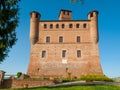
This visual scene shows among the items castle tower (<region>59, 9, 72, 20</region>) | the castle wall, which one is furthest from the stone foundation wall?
castle tower (<region>59, 9, 72, 20</region>)

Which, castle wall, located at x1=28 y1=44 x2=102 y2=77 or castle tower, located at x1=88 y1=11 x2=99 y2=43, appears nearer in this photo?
castle wall, located at x1=28 y1=44 x2=102 y2=77

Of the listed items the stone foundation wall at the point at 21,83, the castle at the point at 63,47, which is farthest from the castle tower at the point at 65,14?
the stone foundation wall at the point at 21,83

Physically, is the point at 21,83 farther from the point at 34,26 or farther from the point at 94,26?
the point at 94,26

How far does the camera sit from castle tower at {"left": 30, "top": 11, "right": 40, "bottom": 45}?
46372 mm

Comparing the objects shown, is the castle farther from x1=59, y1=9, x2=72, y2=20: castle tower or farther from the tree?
the tree

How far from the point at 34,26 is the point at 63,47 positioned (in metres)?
7.81

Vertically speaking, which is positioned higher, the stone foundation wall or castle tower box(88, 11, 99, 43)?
castle tower box(88, 11, 99, 43)

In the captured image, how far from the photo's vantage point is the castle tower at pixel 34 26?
46372 mm

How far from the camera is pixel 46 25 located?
156 feet

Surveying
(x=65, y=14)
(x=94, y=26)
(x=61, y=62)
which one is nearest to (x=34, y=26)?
(x=65, y=14)

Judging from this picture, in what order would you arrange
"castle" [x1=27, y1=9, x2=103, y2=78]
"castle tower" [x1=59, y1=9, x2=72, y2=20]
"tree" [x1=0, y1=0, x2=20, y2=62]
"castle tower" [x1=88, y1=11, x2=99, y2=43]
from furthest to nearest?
"castle tower" [x1=59, y1=9, x2=72, y2=20] < "castle tower" [x1=88, y1=11, x2=99, y2=43] < "castle" [x1=27, y1=9, x2=103, y2=78] < "tree" [x1=0, y1=0, x2=20, y2=62]

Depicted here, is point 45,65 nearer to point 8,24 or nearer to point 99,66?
point 99,66

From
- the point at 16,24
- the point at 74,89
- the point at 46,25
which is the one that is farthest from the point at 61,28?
the point at 74,89

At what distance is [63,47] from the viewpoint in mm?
46281
